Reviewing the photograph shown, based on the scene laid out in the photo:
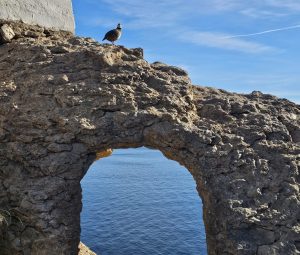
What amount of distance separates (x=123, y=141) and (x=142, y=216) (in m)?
20.2

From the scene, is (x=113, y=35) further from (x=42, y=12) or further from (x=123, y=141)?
(x=123, y=141)

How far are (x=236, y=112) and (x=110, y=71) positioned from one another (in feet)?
12.3

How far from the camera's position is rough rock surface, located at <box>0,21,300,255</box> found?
10258mm

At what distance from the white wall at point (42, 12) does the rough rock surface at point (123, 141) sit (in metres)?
1.33

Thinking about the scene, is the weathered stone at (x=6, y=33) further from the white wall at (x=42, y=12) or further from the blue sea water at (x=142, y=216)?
the blue sea water at (x=142, y=216)

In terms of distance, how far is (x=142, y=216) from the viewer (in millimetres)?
30297

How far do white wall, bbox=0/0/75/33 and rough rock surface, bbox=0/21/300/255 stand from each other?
1334 mm

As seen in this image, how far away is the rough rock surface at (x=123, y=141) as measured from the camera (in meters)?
10.3

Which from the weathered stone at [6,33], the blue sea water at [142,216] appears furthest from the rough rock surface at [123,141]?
the blue sea water at [142,216]

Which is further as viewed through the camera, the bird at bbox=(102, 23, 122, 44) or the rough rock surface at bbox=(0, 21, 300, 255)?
the bird at bbox=(102, 23, 122, 44)

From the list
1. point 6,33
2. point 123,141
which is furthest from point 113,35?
point 123,141

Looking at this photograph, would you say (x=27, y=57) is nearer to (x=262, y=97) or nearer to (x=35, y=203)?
(x=35, y=203)

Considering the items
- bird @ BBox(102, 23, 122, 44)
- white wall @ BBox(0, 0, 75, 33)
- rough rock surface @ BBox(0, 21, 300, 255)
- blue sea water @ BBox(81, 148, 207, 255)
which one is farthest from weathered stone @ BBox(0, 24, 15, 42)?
blue sea water @ BBox(81, 148, 207, 255)

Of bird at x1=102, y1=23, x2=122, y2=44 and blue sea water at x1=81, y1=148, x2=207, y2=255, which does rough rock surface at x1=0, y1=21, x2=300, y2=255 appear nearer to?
bird at x1=102, y1=23, x2=122, y2=44
